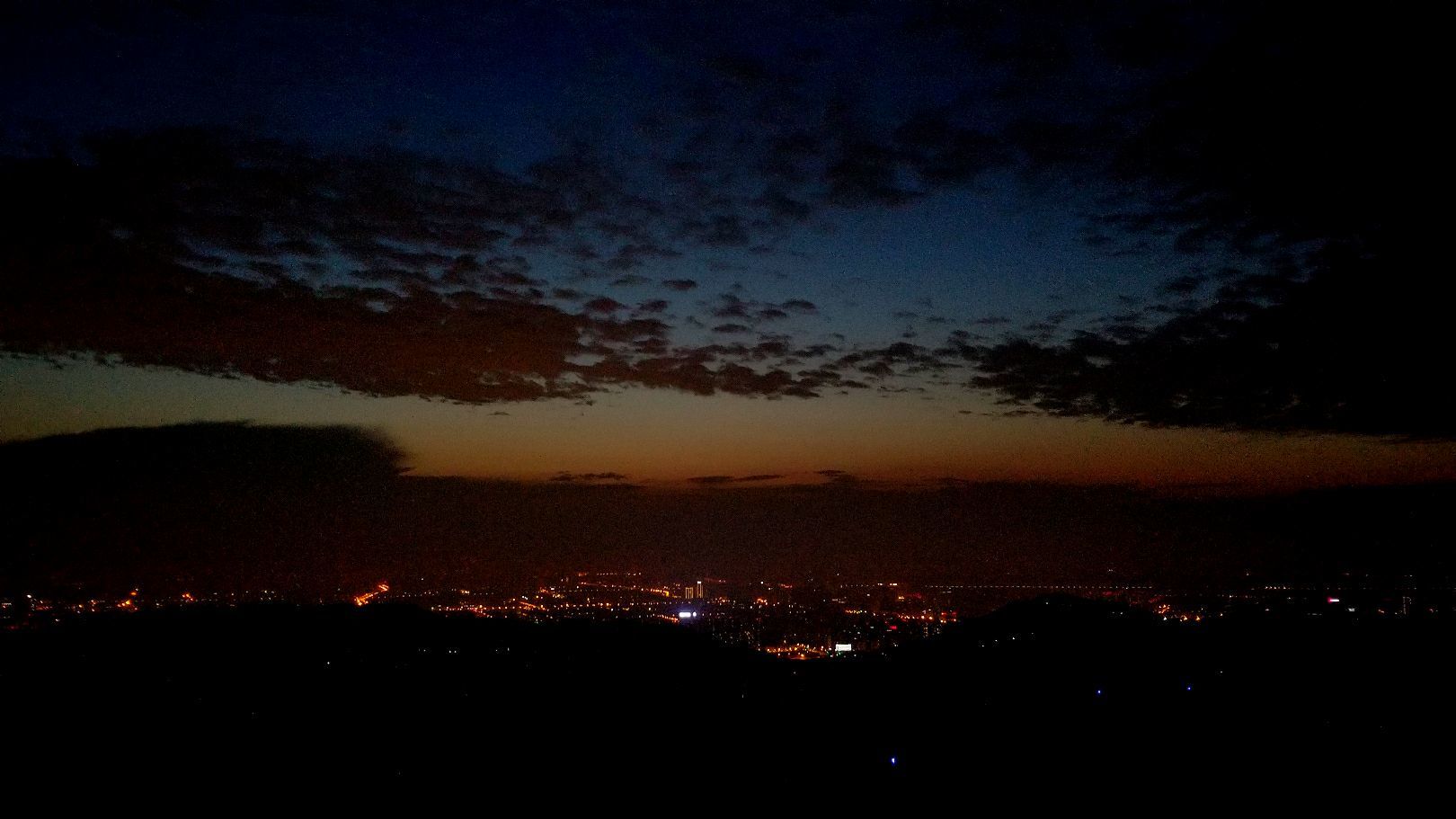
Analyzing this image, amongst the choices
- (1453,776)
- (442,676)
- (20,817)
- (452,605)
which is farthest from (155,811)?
(452,605)

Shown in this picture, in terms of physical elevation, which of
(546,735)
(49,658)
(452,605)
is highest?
(49,658)

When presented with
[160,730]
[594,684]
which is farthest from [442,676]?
[160,730]

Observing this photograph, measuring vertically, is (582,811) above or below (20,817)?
below

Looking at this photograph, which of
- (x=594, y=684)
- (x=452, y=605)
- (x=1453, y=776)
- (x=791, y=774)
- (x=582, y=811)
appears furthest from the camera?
(x=452, y=605)

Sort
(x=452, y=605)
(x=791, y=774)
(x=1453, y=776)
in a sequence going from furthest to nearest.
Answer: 1. (x=452, y=605)
2. (x=791, y=774)
3. (x=1453, y=776)

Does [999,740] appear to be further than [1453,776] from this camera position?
Yes

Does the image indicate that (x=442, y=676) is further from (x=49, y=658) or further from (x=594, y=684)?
(x=49, y=658)

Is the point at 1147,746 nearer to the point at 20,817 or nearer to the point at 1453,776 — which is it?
the point at 1453,776
